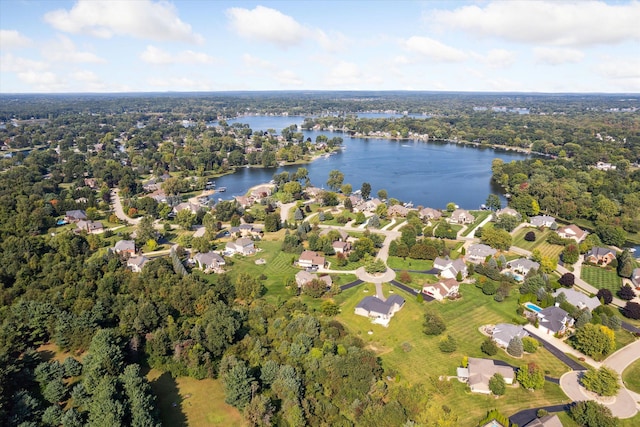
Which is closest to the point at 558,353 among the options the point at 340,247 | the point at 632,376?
the point at 632,376

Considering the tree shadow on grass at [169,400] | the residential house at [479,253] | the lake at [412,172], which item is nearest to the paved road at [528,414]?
the tree shadow on grass at [169,400]

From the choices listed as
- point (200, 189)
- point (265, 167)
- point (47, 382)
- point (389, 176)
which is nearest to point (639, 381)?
point (47, 382)

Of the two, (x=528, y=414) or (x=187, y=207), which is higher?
(x=187, y=207)

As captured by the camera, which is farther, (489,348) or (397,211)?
(397,211)

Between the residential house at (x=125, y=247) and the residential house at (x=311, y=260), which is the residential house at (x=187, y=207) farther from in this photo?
the residential house at (x=311, y=260)

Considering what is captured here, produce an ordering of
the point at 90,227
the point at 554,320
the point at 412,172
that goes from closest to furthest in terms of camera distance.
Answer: the point at 554,320 → the point at 90,227 → the point at 412,172

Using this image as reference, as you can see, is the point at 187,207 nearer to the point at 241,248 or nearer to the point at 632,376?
the point at 241,248
